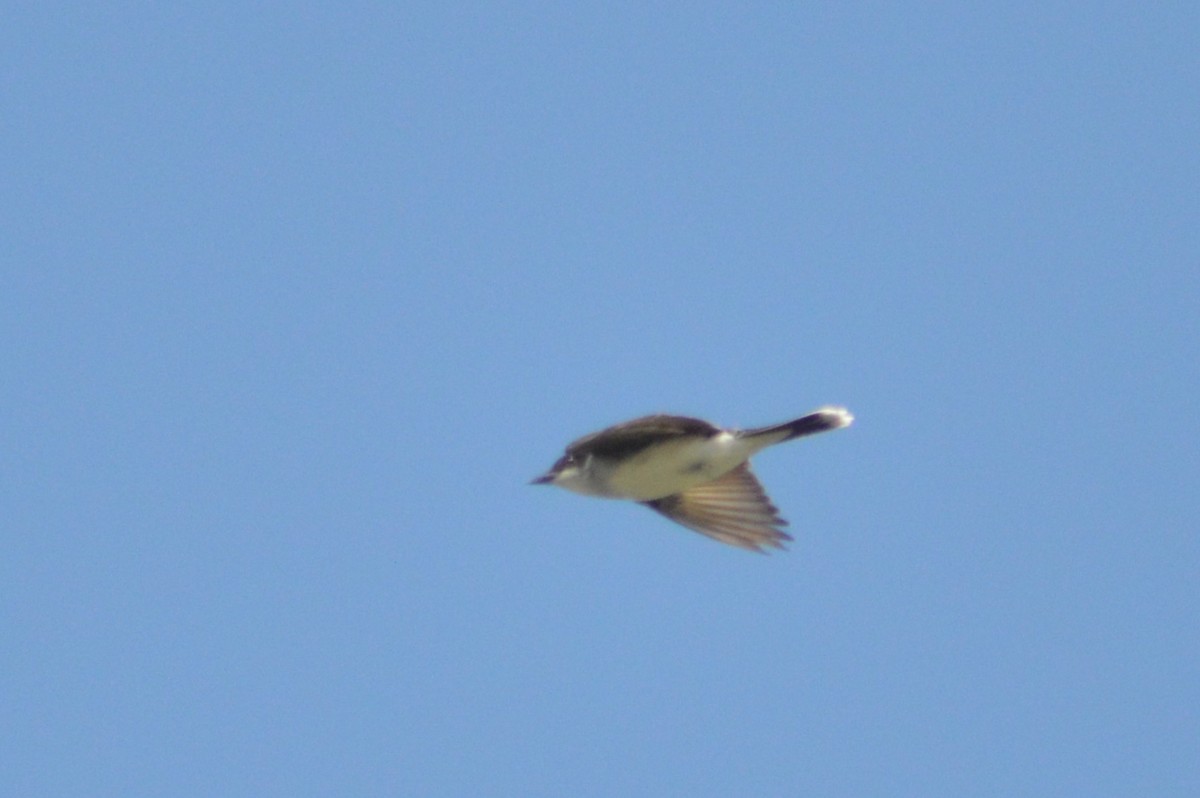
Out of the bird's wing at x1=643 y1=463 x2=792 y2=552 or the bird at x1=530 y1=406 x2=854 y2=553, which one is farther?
the bird's wing at x1=643 y1=463 x2=792 y2=552

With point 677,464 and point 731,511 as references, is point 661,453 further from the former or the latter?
point 731,511

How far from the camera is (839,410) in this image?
1105cm

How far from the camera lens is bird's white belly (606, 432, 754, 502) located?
1120 centimetres

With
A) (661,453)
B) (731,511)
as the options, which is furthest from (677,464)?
Result: (731,511)

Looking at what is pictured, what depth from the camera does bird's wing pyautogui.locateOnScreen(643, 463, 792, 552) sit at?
40.9 feet

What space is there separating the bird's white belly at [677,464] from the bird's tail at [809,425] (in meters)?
0.14

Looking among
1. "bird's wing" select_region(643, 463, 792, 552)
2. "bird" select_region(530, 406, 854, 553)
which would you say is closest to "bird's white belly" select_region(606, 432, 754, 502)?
"bird" select_region(530, 406, 854, 553)

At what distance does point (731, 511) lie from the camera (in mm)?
12617

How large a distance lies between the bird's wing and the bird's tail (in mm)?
1276

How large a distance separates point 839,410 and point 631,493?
1.44 m

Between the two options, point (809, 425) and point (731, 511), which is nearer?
point (809, 425)

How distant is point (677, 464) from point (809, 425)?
2.78ft

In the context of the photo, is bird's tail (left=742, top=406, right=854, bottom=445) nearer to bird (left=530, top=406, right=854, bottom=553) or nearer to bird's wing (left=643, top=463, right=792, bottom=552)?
bird (left=530, top=406, right=854, bottom=553)

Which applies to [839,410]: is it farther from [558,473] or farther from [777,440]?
[558,473]
